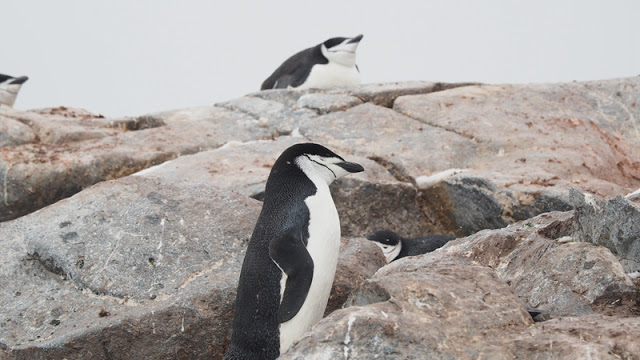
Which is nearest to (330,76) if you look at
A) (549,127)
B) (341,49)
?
(341,49)

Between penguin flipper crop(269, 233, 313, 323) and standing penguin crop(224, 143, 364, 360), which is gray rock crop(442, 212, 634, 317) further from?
penguin flipper crop(269, 233, 313, 323)

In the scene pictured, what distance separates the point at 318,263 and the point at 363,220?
2989mm

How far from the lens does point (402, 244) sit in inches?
271

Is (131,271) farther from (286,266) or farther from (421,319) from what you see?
(421,319)

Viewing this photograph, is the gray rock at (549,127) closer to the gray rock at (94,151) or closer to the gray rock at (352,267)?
the gray rock at (94,151)

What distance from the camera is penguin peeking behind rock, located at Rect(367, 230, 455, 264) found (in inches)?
261

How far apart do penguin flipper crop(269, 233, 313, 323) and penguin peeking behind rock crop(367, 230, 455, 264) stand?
2.42m

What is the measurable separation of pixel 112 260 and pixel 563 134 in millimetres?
4803

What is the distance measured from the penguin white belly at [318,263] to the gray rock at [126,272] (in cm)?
62

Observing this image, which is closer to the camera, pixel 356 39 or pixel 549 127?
pixel 549 127

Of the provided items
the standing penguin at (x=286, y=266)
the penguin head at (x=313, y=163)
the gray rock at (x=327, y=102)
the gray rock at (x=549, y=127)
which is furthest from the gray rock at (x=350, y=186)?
the standing penguin at (x=286, y=266)

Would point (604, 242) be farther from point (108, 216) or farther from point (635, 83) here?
point (635, 83)

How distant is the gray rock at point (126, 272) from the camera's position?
15.1ft

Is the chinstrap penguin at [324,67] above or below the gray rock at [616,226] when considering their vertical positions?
above
